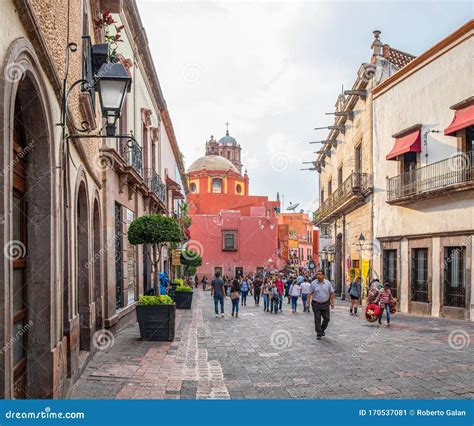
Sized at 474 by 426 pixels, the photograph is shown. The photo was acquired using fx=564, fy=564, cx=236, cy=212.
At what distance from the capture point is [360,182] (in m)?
24.3

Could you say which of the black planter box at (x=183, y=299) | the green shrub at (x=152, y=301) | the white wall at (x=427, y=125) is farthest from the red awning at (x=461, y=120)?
the black planter box at (x=183, y=299)

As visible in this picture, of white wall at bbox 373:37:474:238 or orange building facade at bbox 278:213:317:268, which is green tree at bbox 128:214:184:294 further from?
orange building facade at bbox 278:213:317:268

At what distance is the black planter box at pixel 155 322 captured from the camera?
1063cm

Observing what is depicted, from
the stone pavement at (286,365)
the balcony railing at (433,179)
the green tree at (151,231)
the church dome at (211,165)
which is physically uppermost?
the church dome at (211,165)

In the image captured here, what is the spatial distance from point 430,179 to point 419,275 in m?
3.57

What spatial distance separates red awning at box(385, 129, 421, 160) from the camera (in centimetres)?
1834

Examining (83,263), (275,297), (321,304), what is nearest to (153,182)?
(275,297)

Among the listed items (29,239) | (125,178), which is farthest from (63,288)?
(125,178)

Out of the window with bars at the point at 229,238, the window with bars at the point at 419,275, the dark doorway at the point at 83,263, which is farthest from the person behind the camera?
the window with bars at the point at 229,238

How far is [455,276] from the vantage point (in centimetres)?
1675

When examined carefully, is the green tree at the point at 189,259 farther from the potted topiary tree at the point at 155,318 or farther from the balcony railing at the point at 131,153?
the potted topiary tree at the point at 155,318

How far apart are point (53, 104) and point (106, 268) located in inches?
228

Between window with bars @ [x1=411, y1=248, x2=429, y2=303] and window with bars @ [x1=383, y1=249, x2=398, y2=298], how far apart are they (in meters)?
1.27

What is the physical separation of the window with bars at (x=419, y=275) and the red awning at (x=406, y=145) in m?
3.31
